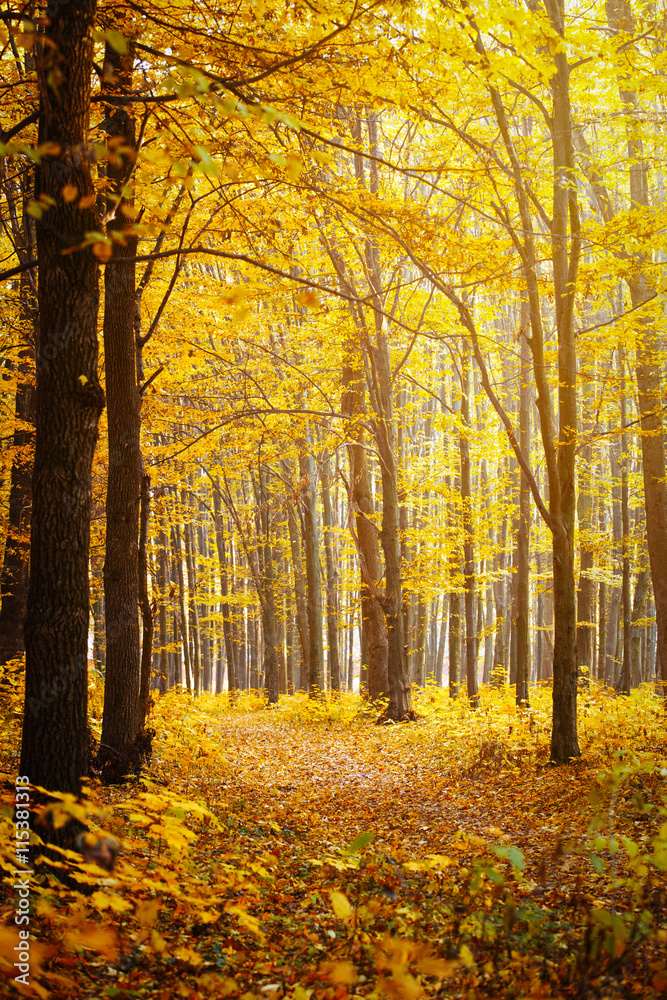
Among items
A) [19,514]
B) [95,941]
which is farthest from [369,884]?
[19,514]

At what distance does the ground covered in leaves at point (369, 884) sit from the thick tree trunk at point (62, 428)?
55 cm

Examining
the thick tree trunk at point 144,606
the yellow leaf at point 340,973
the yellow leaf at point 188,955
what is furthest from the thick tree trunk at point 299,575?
the yellow leaf at point 340,973

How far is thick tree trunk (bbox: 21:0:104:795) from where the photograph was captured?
3.75 metres

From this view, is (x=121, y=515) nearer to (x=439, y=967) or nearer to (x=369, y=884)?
(x=369, y=884)

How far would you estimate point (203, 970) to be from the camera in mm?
3211

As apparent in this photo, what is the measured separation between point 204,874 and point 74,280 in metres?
3.91

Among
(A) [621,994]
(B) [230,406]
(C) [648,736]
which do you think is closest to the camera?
(A) [621,994]

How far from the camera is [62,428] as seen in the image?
3.85 m

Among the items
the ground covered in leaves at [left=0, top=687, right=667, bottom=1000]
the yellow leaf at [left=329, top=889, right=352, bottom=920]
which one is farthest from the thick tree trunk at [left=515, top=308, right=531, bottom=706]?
the yellow leaf at [left=329, top=889, right=352, bottom=920]

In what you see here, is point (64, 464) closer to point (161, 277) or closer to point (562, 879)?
point (562, 879)

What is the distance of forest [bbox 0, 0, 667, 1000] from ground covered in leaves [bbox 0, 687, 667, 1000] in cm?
3

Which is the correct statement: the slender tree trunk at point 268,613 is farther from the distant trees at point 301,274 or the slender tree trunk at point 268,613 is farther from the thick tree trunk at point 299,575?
the thick tree trunk at point 299,575

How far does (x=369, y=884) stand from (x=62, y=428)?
3.63 metres

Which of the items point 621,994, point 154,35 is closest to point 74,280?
point 154,35
